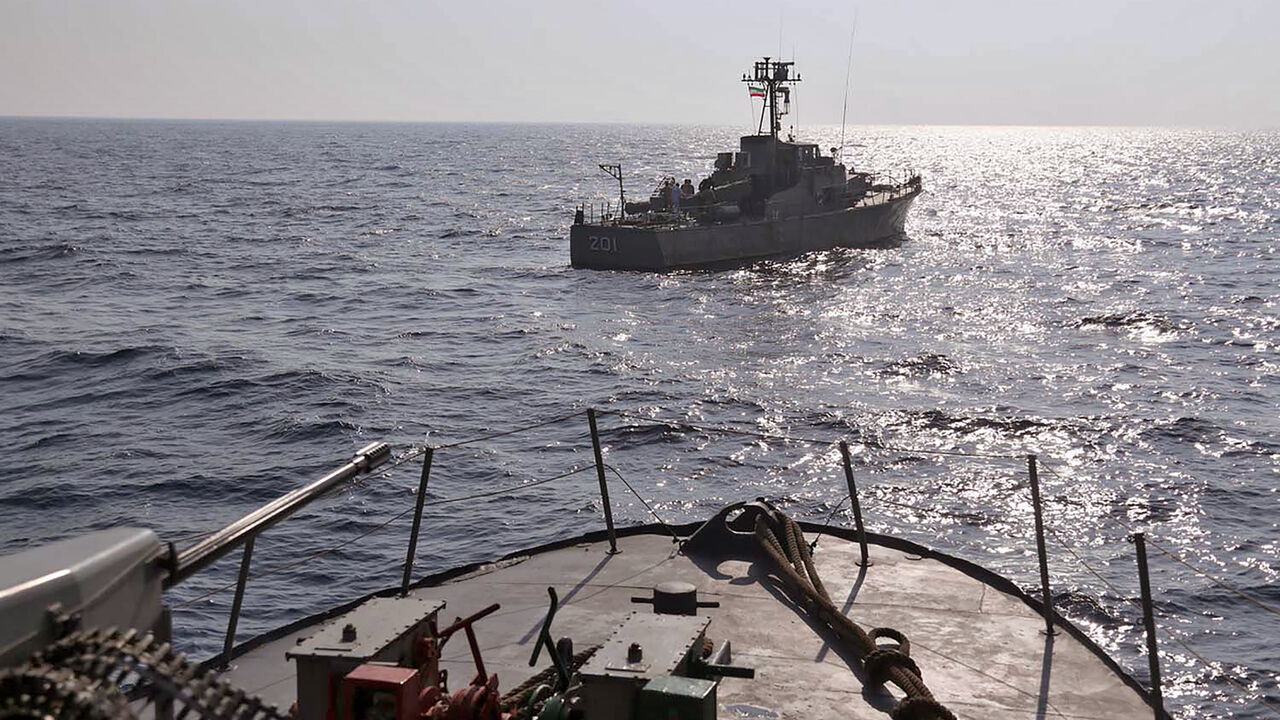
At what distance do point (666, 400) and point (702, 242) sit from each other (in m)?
26.6

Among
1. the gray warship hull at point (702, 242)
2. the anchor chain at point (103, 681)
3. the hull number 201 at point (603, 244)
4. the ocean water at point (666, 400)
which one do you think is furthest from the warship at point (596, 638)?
the hull number 201 at point (603, 244)

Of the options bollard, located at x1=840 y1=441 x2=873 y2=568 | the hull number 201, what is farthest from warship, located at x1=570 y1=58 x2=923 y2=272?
bollard, located at x1=840 y1=441 x2=873 y2=568

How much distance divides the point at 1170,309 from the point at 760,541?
139 ft

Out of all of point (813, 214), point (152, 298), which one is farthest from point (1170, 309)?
point (152, 298)

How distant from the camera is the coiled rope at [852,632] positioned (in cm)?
807

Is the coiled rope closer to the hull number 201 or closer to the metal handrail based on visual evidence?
the metal handrail

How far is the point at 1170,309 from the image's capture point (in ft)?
159

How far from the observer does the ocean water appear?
70.9 ft

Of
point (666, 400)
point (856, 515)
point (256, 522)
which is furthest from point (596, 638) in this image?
point (666, 400)

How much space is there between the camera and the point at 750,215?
209ft

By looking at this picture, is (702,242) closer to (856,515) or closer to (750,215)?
(750,215)

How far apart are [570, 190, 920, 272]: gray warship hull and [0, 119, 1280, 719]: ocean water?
48.5 inches

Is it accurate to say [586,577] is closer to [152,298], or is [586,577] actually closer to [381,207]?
[152,298]

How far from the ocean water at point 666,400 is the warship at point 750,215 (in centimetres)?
151
